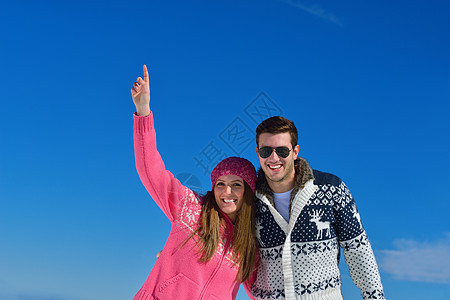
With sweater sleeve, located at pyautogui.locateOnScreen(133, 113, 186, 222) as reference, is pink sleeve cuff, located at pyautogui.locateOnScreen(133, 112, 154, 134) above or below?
above

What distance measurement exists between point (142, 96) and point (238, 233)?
1.90 meters

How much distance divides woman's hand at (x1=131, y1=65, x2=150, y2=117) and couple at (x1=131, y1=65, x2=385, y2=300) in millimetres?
12

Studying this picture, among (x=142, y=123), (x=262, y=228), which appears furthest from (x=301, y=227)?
(x=142, y=123)

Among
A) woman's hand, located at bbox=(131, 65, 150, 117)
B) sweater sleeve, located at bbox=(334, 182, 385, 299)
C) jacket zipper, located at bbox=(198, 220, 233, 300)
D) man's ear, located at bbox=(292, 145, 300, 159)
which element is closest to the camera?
woman's hand, located at bbox=(131, 65, 150, 117)

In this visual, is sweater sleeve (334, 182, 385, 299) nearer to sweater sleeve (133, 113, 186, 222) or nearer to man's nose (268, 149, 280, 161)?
man's nose (268, 149, 280, 161)

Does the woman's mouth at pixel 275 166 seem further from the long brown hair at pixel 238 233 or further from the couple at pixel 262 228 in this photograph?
the long brown hair at pixel 238 233

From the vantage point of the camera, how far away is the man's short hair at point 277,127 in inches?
201

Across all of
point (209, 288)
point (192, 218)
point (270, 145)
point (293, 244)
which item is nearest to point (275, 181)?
point (270, 145)

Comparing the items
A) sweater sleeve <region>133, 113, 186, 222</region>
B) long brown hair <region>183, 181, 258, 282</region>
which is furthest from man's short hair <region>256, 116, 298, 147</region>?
sweater sleeve <region>133, 113, 186, 222</region>

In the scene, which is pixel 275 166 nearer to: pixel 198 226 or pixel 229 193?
pixel 229 193

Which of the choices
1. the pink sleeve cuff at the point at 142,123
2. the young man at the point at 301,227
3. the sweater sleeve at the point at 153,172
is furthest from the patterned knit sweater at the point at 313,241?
the pink sleeve cuff at the point at 142,123

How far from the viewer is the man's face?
5.06 m

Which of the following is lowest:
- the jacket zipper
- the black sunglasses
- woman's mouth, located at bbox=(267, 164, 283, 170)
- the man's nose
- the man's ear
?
the jacket zipper

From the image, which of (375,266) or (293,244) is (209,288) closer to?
(293,244)
